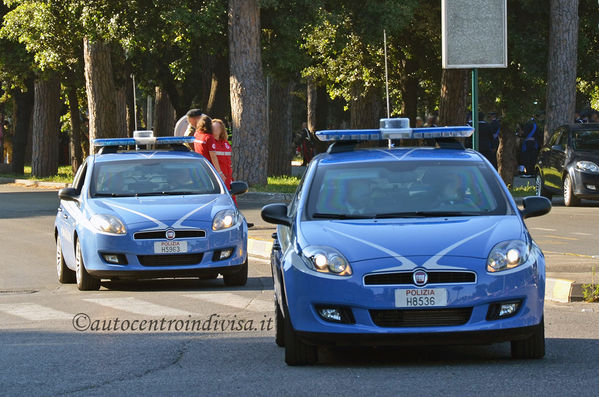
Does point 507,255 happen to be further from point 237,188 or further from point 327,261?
point 237,188

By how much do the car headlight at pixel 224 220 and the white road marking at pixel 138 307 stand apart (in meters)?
1.20

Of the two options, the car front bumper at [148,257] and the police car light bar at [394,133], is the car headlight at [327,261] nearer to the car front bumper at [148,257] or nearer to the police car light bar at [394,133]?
the police car light bar at [394,133]

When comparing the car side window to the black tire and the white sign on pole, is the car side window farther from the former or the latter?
the black tire

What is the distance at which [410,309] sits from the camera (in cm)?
822

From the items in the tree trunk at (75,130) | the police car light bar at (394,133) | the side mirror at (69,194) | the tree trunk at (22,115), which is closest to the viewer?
the police car light bar at (394,133)

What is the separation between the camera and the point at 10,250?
19000mm

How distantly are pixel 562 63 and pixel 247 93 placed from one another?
7172 millimetres

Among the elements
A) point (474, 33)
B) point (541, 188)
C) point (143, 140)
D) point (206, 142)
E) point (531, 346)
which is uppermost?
point (474, 33)

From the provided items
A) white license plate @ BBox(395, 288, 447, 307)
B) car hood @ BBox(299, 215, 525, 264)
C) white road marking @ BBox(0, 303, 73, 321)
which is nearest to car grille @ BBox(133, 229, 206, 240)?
white road marking @ BBox(0, 303, 73, 321)

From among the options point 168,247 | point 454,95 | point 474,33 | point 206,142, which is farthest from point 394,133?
point 454,95

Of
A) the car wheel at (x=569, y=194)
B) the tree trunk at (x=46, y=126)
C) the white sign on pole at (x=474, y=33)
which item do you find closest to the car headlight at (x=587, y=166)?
the car wheel at (x=569, y=194)

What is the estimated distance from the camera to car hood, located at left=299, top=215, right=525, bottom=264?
27.2 feet

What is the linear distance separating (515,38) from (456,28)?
2020cm

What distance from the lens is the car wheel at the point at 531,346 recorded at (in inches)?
337
